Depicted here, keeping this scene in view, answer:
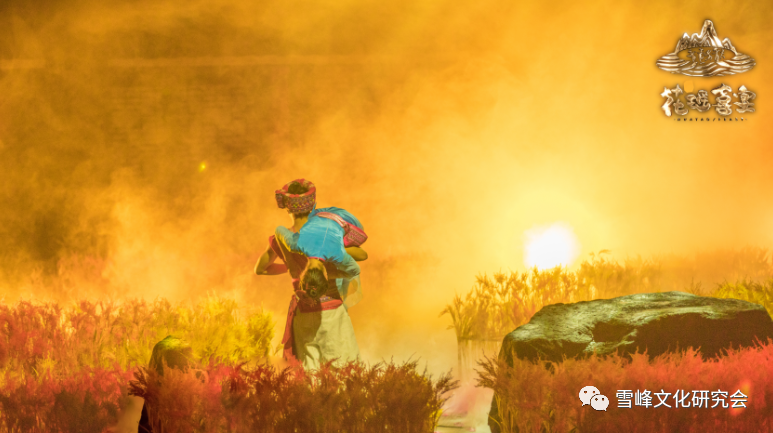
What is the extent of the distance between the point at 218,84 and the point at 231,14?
694mm

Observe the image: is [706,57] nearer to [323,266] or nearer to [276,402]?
[323,266]

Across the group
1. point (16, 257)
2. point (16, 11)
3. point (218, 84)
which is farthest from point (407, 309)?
point (16, 11)

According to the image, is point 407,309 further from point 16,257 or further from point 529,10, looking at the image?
point 16,257

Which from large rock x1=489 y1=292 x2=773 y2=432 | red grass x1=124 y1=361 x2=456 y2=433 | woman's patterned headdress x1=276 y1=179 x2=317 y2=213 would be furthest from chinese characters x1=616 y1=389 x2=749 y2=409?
woman's patterned headdress x1=276 y1=179 x2=317 y2=213

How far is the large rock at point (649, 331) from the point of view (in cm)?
299

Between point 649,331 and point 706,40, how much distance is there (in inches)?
168

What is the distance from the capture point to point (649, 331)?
9.88 feet

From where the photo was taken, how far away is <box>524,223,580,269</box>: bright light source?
6395 mm

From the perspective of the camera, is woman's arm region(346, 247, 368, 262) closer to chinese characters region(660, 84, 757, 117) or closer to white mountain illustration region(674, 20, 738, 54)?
chinese characters region(660, 84, 757, 117)

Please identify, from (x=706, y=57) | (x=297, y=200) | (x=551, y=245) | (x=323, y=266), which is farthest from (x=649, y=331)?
(x=706, y=57)

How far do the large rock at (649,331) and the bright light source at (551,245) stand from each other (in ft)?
Answer: 10.3

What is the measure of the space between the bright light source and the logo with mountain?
1806 millimetres

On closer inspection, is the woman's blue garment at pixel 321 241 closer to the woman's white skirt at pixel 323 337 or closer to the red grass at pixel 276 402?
the woman's white skirt at pixel 323 337

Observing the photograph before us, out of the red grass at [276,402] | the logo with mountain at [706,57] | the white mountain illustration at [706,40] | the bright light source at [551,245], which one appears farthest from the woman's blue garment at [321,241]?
the white mountain illustration at [706,40]
